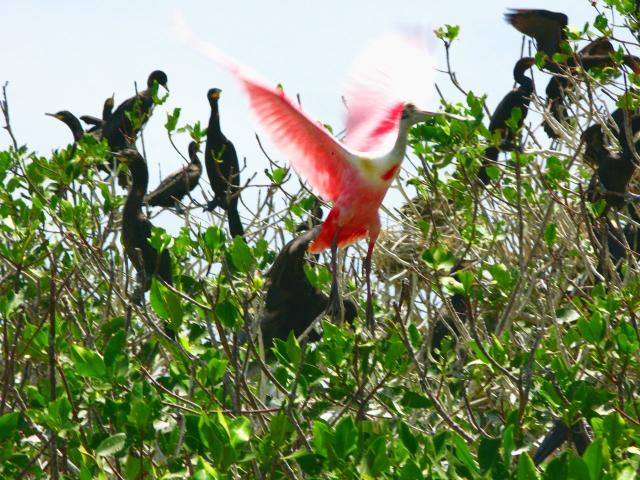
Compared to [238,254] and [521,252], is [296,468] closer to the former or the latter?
[238,254]

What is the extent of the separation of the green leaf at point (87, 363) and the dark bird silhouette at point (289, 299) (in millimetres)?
2218

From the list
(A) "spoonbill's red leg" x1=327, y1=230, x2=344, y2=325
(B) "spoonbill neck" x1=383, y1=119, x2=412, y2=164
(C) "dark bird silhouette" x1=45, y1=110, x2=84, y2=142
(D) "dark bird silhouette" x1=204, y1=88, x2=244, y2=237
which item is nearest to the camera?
(B) "spoonbill neck" x1=383, y1=119, x2=412, y2=164

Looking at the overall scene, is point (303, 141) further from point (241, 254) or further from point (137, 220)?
point (137, 220)

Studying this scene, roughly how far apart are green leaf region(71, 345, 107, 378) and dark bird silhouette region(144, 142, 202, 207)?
16.9ft

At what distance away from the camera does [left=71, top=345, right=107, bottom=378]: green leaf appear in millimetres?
2639

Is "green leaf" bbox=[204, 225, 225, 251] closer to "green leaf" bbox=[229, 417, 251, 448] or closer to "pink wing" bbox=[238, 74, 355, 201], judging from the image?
"pink wing" bbox=[238, 74, 355, 201]

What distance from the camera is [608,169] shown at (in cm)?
Answer: 477

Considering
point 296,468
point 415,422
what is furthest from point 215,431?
point 415,422

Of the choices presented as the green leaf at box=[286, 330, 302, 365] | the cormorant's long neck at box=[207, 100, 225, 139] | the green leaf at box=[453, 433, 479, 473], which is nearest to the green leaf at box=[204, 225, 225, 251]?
the green leaf at box=[286, 330, 302, 365]

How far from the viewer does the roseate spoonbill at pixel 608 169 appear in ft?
15.4

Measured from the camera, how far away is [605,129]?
5168 mm

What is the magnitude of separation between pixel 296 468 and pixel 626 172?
231 cm

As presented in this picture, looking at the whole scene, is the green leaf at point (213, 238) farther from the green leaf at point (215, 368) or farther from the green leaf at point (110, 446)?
the green leaf at point (110, 446)

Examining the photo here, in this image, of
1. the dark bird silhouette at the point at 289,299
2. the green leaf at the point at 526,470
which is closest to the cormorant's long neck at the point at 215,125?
the dark bird silhouette at the point at 289,299
